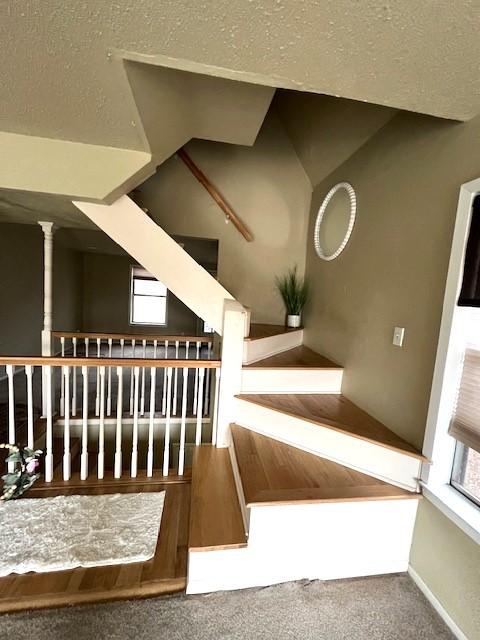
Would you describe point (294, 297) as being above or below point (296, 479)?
above

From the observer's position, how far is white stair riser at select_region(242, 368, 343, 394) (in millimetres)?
2109

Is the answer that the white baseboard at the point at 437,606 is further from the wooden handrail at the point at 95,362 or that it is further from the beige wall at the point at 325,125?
the beige wall at the point at 325,125

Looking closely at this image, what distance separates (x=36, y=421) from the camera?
8.83ft

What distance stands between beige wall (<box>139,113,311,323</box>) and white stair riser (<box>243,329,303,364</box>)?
1.70 feet

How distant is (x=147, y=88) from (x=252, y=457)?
191cm

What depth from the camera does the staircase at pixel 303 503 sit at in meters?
1.35

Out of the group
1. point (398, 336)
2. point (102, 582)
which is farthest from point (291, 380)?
point (102, 582)

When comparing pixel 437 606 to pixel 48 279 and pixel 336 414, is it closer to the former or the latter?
pixel 336 414

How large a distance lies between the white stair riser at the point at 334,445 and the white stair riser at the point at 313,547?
0.48 feet

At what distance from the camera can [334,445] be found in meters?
1.70

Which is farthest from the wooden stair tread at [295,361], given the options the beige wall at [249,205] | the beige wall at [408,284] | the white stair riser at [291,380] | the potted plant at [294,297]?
the beige wall at [249,205]

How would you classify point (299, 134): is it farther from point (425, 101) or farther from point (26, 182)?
point (26, 182)

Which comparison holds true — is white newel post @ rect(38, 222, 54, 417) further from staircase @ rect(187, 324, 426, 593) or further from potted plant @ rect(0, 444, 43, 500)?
staircase @ rect(187, 324, 426, 593)

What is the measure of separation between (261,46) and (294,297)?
2.40 m
